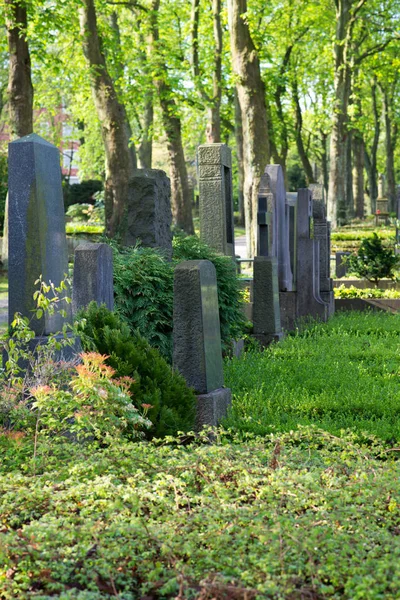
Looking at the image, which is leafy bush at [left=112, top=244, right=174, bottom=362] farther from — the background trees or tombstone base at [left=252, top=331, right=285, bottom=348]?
the background trees

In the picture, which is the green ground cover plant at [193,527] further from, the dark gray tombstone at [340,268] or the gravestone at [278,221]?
the dark gray tombstone at [340,268]

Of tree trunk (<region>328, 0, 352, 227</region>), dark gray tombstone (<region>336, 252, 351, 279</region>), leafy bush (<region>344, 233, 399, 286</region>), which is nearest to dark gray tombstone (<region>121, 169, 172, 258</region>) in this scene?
leafy bush (<region>344, 233, 399, 286</region>)

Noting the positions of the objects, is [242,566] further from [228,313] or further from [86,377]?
[228,313]

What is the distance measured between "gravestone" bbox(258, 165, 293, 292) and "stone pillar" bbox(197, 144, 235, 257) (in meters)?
0.62

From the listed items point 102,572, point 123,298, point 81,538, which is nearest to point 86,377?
point 81,538

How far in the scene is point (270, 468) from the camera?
5.04 meters

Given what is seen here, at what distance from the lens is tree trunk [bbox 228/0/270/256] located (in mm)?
19969

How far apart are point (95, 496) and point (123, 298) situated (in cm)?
490

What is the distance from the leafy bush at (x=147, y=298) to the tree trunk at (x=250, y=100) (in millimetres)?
10374

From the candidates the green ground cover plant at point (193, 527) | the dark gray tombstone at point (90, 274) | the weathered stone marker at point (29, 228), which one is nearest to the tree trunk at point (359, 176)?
the dark gray tombstone at point (90, 274)

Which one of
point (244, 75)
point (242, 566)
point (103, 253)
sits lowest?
point (242, 566)

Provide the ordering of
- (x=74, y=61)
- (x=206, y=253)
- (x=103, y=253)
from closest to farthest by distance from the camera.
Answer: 1. (x=103, y=253)
2. (x=206, y=253)
3. (x=74, y=61)

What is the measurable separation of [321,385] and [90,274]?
239 cm

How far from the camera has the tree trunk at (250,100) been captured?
65.5 ft
